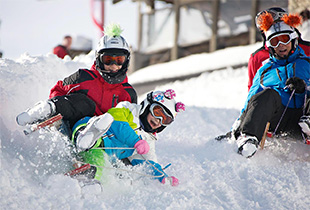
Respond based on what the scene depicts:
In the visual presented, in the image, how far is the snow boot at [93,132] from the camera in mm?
2662

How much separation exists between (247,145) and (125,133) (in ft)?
3.26

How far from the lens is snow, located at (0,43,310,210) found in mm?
2441

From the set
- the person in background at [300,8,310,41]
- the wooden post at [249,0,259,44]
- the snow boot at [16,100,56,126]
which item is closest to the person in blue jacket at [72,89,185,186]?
the snow boot at [16,100,56,126]

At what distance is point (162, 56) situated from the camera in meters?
11.7

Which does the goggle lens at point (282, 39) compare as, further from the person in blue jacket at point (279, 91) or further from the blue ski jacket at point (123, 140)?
the blue ski jacket at point (123, 140)

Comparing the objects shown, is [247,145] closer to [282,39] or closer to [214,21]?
[282,39]

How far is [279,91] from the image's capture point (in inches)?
142

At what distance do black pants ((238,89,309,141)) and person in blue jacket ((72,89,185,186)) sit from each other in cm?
64

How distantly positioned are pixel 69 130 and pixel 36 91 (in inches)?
31.0

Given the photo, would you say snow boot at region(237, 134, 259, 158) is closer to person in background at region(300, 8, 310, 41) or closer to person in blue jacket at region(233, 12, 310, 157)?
person in blue jacket at region(233, 12, 310, 157)

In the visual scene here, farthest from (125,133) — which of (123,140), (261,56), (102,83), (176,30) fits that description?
(176,30)

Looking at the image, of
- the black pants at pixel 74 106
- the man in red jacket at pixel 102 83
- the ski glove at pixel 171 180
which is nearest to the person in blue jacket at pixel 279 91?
the ski glove at pixel 171 180

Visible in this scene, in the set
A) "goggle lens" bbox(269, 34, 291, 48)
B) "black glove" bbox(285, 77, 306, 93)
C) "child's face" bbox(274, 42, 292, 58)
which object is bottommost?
"black glove" bbox(285, 77, 306, 93)

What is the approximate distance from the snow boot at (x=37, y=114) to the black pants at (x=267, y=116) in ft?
5.09
